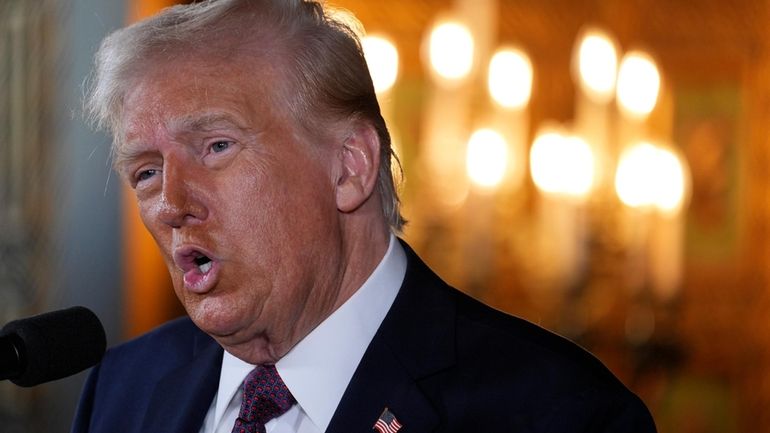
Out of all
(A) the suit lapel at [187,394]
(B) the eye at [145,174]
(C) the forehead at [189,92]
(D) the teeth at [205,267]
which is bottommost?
(A) the suit lapel at [187,394]

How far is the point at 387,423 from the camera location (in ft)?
5.86

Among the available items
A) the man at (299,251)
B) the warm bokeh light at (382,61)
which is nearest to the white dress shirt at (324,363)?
the man at (299,251)

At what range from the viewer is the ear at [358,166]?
186 cm

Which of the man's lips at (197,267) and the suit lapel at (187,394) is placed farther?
the suit lapel at (187,394)

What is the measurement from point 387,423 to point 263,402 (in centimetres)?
19

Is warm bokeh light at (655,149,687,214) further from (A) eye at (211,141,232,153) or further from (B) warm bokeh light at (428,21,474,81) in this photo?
(A) eye at (211,141,232,153)

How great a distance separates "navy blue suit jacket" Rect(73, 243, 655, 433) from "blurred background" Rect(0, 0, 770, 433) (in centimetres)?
392

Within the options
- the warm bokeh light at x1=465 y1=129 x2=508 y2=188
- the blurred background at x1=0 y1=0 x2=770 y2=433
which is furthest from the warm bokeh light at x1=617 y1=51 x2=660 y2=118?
the warm bokeh light at x1=465 y1=129 x2=508 y2=188

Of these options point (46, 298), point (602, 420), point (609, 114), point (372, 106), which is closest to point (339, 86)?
point (372, 106)

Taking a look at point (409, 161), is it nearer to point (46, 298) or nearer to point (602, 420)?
point (46, 298)

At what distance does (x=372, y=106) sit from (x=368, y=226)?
0.61 feet

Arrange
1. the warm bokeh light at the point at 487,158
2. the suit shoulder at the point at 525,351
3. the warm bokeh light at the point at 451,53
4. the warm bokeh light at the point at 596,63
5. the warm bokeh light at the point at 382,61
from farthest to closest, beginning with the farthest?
the warm bokeh light at the point at 487,158 < the warm bokeh light at the point at 596,63 < the warm bokeh light at the point at 451,53 < the warm bokeh light at the point at 382,61 < the suit shoulder at the point at 525,351

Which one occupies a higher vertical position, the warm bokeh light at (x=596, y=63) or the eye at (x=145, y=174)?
the eye at (x=145, y=174)

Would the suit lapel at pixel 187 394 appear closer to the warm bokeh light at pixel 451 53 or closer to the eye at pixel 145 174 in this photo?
the eye at pixel 145 174
